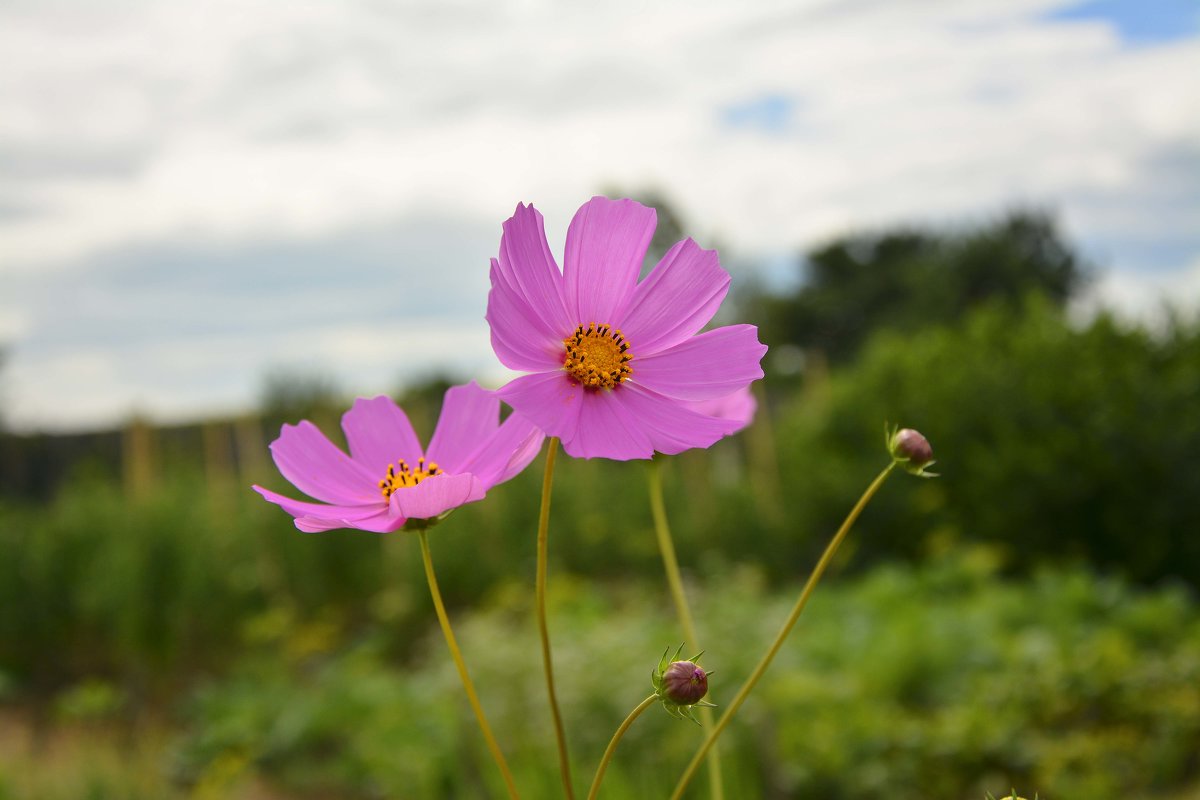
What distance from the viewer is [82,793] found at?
11.4 ft

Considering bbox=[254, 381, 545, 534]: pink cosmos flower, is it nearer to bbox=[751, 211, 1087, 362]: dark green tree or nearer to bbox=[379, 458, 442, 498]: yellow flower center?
bbox=[379, 458, 442, 498]: yellow flower center

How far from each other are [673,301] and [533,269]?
0.26ft

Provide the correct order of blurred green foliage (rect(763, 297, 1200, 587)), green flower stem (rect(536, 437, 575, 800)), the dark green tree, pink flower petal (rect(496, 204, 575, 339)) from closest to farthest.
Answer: green flower stem (rect(536, 437, 575, 800)) → pink flower petal (rect(496, 204, 575, 339)) → blurred green foliage (rect(763, 297, 1200, 587)) → the dark green tree

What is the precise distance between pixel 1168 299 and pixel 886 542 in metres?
2.12

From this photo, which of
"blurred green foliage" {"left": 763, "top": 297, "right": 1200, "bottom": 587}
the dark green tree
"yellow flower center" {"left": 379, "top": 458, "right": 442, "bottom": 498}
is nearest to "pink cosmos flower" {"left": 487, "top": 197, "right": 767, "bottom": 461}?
"yellow flower center" {"left": 379, "top": 458, "right": 442, "bottom": 498}

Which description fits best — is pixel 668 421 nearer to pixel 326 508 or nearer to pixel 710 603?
pixel 326 508

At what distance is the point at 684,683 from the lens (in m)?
0.48

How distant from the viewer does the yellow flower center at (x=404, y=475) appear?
1.98 feet

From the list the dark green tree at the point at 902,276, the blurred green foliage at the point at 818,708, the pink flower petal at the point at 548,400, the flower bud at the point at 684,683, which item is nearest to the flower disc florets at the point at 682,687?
the flower bud at the point at 684,683

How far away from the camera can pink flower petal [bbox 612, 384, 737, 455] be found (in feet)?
1.74

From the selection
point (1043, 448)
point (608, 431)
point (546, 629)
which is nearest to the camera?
point (546, 629)

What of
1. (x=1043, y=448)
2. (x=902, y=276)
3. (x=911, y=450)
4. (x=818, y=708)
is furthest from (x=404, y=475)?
(x=902, y=276)

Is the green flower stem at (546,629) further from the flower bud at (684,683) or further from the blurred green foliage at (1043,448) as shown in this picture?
the blurred green foliage at (1043,448)

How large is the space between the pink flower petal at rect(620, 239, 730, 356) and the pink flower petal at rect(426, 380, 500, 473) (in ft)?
0.30
